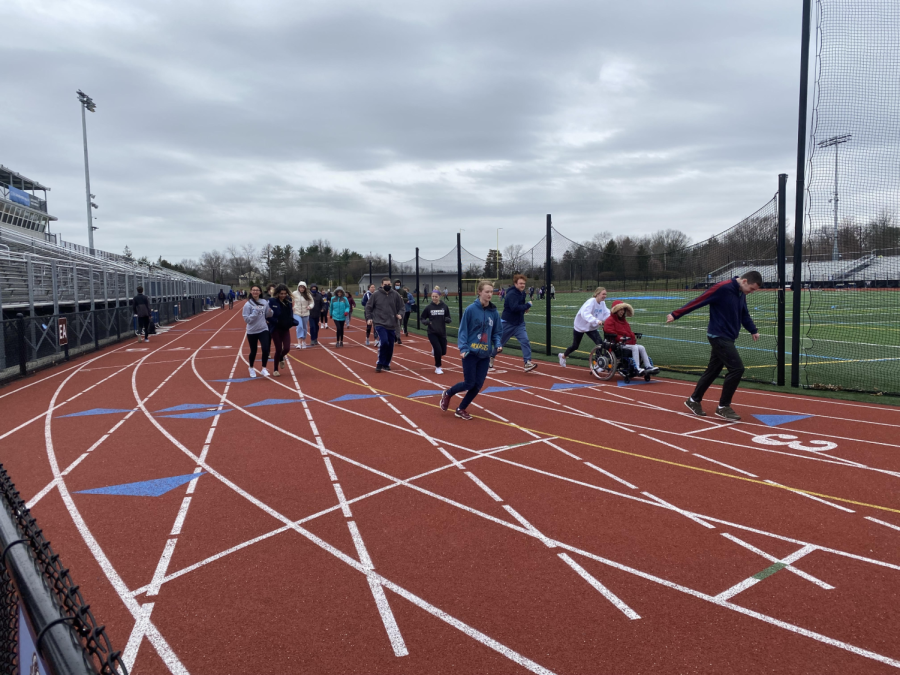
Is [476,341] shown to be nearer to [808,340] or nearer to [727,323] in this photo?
[727,323]

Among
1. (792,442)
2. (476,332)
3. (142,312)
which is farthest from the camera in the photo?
(142,312)

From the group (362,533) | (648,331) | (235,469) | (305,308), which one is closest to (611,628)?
(362,533)

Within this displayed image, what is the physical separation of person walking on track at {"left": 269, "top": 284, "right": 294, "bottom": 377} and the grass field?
698 cm

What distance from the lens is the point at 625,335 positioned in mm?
11078

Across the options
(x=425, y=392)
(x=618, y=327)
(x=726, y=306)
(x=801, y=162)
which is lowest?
(x=425, y=392)

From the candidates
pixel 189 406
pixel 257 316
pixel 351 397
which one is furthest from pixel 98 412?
pixel 351 397

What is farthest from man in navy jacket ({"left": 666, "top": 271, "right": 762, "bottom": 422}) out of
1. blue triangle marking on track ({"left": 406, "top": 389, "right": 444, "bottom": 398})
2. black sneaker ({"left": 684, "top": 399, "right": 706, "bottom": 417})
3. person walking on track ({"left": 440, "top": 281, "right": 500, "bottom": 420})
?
blue triangle marking on track ({"left": 406, "top": 389, "right": 444, "bottom": 398})

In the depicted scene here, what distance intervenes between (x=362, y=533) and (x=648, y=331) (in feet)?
63.0

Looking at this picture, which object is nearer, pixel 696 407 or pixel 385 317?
pixel 696 407

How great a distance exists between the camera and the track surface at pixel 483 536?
124 inches

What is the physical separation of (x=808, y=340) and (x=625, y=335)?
9.32 meters

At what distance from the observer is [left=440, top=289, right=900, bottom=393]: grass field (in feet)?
37.6

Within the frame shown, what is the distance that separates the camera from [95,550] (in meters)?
4.34

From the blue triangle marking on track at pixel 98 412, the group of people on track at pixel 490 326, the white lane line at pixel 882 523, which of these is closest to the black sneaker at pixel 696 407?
the group of people on track at pixel 490 326
